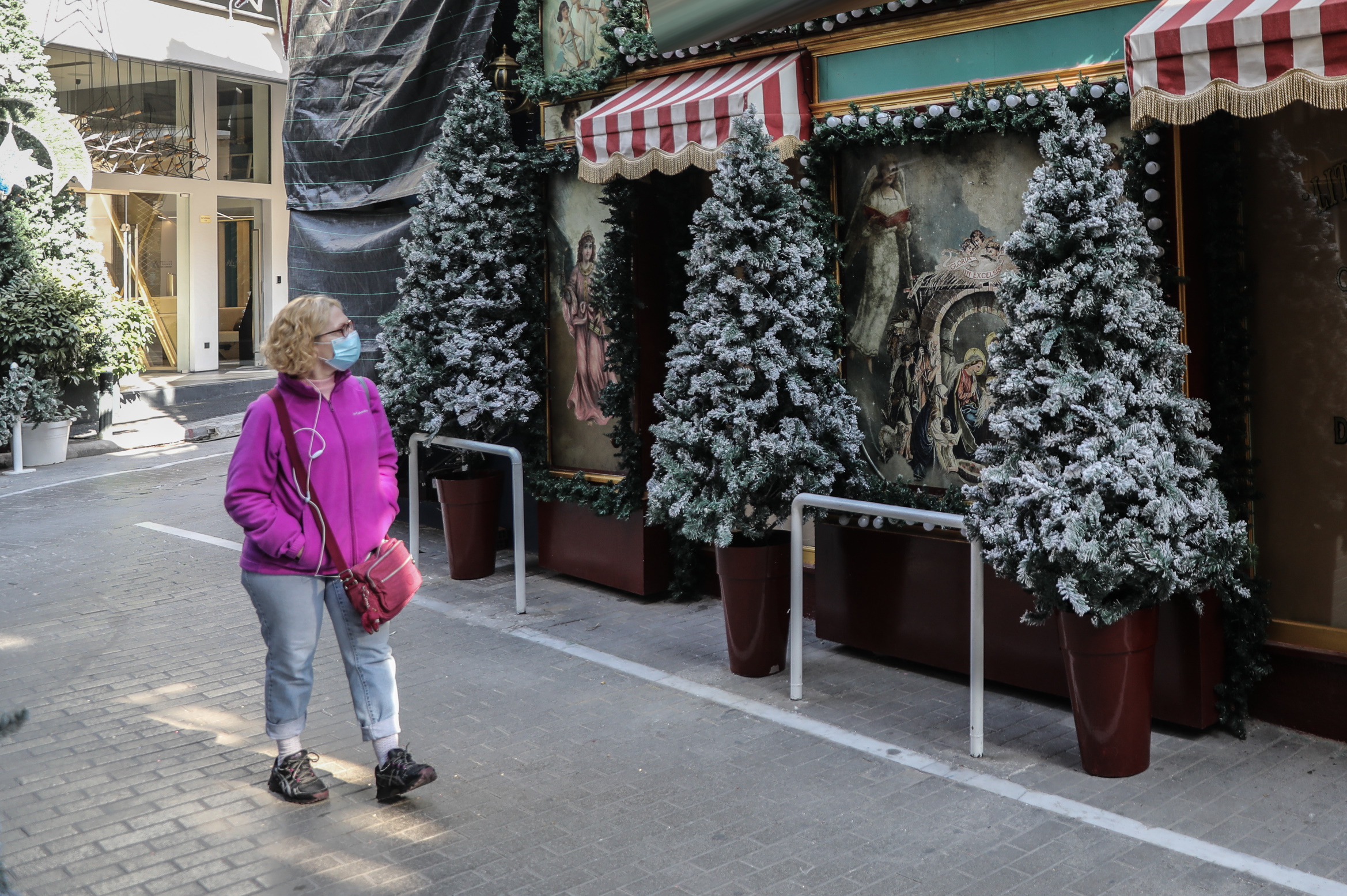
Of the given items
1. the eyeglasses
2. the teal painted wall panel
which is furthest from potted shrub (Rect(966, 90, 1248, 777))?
the eyeglasses

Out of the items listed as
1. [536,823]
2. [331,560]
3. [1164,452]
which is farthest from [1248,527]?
[331,560]

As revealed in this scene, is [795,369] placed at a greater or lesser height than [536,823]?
greater

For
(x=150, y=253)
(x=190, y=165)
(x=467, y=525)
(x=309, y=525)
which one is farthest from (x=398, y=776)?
(x=150, y=253)

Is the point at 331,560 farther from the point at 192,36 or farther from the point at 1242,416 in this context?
the point at 192,36

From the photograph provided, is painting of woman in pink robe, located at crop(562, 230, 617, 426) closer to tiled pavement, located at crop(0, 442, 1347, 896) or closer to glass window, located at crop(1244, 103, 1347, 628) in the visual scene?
tiled pavement, located at crop(0, 442, 1347, 896)

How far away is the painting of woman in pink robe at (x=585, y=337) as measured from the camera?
886cm

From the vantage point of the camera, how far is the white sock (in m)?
5.11

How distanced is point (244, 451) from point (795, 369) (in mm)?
2830

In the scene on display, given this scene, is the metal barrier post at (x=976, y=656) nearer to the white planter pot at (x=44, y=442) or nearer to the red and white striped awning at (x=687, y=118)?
the red and white striped awning at (x=687, y=118)

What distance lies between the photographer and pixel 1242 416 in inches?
219

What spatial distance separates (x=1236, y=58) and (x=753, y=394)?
270 centimetres

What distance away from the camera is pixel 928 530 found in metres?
6.54

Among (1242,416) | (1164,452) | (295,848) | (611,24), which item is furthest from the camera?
(611,24)

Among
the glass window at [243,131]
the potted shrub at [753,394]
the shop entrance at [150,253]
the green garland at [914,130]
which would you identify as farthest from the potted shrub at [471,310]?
the glass window at [243,131]
